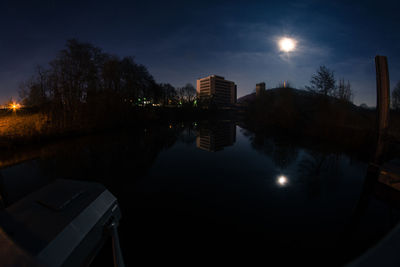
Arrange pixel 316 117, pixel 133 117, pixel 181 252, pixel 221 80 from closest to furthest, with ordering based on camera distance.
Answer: pixel 181 252 < pixel 316 117 < pixel 133 117 < pixel 221 80

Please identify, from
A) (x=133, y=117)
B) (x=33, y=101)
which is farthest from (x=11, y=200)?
(x=133, y=117)

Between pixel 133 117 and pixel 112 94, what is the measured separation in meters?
5.61

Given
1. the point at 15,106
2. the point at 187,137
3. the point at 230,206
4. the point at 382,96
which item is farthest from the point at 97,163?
the point at 15,106

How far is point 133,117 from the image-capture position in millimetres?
28375

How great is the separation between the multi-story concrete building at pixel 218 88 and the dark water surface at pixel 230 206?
10804 centimetres

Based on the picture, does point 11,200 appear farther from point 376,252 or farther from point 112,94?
point 112,94

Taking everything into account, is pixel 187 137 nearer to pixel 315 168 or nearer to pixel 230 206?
pixel 315 168

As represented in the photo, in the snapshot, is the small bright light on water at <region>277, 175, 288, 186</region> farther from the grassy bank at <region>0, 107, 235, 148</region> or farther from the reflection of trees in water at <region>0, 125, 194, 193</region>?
the grassy bank at <region>0, 107, 235, 148</region>

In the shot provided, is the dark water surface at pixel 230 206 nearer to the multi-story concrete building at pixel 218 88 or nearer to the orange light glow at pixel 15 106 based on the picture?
the orange light glow at pixel 15 106

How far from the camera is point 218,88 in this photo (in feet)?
394

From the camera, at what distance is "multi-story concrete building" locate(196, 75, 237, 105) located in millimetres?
117188

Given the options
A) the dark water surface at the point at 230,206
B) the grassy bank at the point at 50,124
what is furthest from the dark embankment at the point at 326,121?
the grassy bank at the point at 50,124

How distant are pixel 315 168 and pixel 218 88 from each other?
119 meters

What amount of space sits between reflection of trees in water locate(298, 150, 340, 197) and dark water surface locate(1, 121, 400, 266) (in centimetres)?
6
